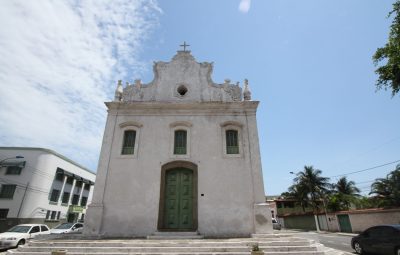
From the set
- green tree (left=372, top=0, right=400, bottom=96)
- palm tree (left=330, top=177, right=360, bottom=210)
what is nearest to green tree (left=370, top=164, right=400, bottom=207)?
palm tree (left=330, top=177, right=360, bottom=210)

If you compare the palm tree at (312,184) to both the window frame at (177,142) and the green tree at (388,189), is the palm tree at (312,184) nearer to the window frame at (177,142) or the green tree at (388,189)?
the green tree at (388,189)

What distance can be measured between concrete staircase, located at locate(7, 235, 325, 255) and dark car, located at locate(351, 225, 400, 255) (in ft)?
9.25

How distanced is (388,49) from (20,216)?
3461 centimetres

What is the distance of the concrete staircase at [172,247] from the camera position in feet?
25.9

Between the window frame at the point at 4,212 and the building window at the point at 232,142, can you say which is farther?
the window frame at the point at 4,212

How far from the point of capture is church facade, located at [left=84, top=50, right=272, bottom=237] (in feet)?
34.8

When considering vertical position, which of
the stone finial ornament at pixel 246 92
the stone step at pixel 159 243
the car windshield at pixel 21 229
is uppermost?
the stone finial ornament at pixel 246 92

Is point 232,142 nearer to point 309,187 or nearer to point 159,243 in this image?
point 159,243

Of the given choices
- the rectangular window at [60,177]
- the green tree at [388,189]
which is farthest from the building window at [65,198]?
the green tree at [388,189]

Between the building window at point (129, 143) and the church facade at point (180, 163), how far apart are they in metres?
0.05

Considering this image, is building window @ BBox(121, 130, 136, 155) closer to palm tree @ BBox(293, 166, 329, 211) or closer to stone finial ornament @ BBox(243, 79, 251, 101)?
stone finial ornament @ BBox(243, 79, 251, 101)

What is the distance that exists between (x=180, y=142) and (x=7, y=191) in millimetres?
25718

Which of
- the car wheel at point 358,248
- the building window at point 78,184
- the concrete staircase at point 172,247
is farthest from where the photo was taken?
the building window at point 78,184

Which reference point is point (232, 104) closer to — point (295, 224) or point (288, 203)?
point (295, 224)
